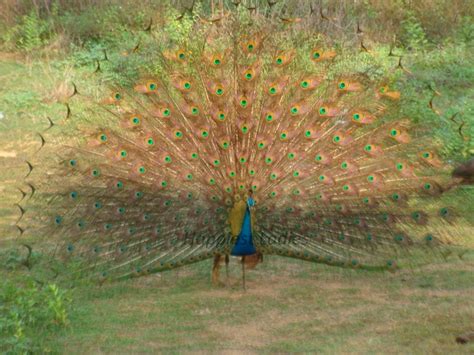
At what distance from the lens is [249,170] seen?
21.3 feet

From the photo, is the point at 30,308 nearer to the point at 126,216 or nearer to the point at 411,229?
the point at 126,216

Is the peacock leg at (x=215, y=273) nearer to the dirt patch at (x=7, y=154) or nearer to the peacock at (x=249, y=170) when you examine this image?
the peacock at (x=249, y=170)

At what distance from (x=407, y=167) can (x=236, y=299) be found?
5.39 feet

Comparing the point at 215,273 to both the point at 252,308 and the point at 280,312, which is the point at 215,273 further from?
the point at 280,312

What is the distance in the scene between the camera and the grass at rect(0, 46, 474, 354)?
232 inches

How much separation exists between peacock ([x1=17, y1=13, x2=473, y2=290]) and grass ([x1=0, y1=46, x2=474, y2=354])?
445 millimetres

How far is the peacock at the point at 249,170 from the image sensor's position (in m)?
6.45

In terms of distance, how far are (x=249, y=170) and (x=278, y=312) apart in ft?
3.52

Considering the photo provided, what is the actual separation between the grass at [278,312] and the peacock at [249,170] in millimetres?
445

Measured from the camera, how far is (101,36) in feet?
51.6

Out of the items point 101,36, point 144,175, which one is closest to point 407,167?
point 144,175

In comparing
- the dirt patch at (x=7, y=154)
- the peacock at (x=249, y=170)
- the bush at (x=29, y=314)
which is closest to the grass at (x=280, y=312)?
the bush at (x=29, y=314)

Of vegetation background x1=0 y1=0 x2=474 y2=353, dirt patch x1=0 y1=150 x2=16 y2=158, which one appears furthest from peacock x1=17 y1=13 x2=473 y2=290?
dirt patch x1=0 y1=150 x2=16 y2=158

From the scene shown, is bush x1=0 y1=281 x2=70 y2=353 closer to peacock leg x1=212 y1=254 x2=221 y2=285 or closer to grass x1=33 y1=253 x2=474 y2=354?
grass x1=33 y1=253 x2=474 y2=354
